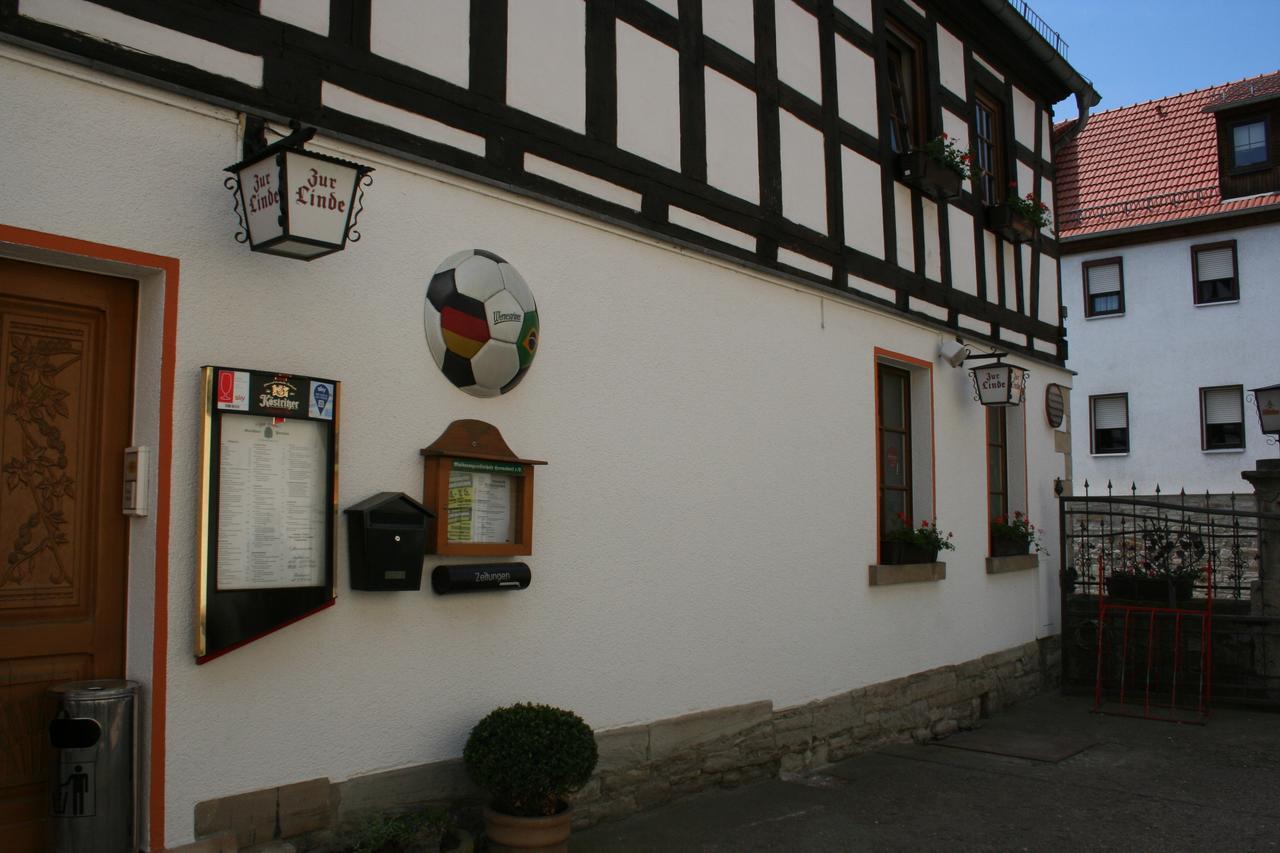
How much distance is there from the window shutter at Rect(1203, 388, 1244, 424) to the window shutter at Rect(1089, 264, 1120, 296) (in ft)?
9.01

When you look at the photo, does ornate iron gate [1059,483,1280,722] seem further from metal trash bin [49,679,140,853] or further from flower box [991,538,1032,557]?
metal trash bin [49,679,140,853]

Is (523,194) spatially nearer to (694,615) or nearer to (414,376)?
(414,376)

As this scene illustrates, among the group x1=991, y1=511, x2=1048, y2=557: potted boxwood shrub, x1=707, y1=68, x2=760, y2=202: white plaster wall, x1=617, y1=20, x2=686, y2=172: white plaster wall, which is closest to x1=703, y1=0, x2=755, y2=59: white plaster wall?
x1=707, y1=68, x2=760, y2=202: white plaster wall

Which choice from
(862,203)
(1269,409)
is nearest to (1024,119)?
(1269,409)

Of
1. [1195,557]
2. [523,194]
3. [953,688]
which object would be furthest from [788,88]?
[1195,557]

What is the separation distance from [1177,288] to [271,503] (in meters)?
20.7

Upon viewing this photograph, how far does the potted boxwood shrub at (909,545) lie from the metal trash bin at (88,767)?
5.79 meters

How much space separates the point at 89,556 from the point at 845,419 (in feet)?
17.2

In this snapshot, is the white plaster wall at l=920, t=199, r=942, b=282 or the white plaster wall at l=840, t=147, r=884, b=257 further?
the white plaster wall at l=920, t=199, r=942, b=282

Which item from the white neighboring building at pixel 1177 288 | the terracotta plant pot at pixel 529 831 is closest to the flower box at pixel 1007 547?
the terracotta plant pot at pixel 529 831

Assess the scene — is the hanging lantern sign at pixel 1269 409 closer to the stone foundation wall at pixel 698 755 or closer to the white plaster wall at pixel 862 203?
the stone foundation wall at pixel 698 755

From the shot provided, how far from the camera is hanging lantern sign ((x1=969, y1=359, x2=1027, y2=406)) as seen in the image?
9117 millimetres

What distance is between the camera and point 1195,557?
10.5 metres

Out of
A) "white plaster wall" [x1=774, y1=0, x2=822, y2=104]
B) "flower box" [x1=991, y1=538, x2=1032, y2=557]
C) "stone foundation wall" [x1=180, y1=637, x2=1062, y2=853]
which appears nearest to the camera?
"stone foundation wall" [x1=180, y1=637, x2=1062, y2=853]
